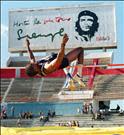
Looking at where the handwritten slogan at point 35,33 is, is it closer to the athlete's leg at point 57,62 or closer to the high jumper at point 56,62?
the high jumper at point 56,62

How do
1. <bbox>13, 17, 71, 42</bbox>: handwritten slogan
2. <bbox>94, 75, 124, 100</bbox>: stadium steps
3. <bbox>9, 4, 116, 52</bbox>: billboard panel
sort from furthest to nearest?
1. <bbox>13, 17, 71, 42</bbox>: handwritten slogan
2. <bbox>9, 4, 116, 52</bbox>: billboard panel
3. <bbox>94, 75, 124, 100</bbox>: stadium steps

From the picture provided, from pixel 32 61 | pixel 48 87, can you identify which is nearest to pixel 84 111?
pixel 48 87

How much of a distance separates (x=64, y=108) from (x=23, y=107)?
107 inches

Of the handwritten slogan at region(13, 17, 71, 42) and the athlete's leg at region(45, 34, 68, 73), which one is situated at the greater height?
the handwritten slogan at region(13, 17, 71, 42)

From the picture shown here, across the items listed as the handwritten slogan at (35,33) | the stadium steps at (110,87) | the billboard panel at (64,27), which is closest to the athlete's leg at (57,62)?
the stadium steps at (110,87)

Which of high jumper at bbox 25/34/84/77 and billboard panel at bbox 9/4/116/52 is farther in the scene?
billboard panel at bbox 9/4/116/52

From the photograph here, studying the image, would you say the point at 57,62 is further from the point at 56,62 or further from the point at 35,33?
the point at 35,33

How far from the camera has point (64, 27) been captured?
29.5m

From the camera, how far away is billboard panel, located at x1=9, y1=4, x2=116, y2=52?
92.7ft

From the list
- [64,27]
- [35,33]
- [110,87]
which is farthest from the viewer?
[35,33]

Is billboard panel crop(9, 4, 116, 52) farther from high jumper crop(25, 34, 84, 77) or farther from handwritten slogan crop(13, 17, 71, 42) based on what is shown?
high jumper crop(25, 34, 84, 77)

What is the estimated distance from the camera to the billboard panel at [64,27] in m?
28.3

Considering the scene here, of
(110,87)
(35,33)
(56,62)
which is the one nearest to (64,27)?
(35,33)

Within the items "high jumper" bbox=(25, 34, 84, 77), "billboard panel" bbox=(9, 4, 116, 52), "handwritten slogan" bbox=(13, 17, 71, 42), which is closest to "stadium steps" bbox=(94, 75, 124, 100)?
"billboard panel" bbox=(9, 4, 116, 52)
